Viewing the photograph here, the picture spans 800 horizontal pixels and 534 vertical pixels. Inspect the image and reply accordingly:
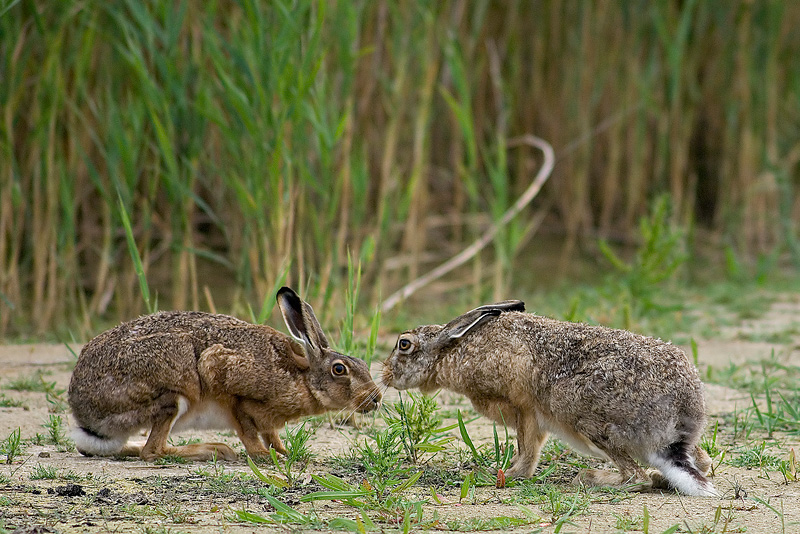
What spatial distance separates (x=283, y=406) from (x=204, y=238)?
15.2ft

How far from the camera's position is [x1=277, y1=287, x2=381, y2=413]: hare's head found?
4.60 metres

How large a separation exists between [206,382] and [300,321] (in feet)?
1.66

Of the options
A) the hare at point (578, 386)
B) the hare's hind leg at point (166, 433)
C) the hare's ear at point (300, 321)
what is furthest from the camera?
the hare's ear at point (300, 321)

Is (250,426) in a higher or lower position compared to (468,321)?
lower

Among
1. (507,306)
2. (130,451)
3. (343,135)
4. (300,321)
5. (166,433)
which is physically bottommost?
(130,451)

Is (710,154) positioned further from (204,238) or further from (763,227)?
(204,238)

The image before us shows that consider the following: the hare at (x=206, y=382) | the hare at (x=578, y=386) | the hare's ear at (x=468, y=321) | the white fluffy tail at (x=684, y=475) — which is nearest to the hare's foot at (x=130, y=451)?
the hare at (x=206, y=382)

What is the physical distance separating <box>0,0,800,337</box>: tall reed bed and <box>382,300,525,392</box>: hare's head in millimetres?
1019

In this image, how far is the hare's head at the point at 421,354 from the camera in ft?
15.1

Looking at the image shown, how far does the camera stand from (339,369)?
4.63m

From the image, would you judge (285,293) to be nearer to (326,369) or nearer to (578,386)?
(326,369)

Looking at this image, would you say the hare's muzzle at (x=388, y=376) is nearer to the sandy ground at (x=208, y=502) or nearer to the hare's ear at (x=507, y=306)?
the sandy ground at (x=208, y=502)

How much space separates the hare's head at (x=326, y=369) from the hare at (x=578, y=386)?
0.68 feet

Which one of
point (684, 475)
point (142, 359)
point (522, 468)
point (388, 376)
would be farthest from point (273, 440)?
point (684, 475)
